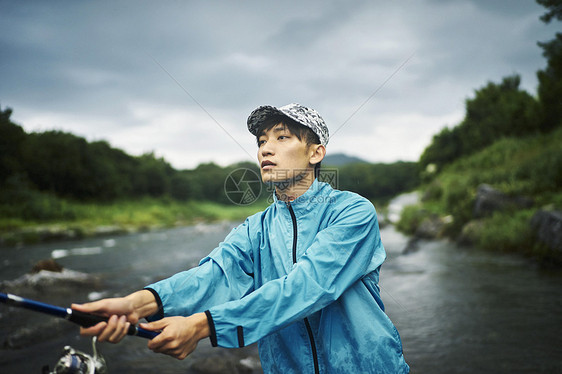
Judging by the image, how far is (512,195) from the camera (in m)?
11.8

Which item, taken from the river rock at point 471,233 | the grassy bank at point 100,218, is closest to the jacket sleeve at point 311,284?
the river rock at point 471,233

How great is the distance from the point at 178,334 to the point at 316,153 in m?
1.23

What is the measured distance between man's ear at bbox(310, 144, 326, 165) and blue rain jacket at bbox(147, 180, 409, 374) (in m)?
0.16

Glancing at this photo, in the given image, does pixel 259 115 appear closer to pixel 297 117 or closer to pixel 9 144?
pixel 297 117

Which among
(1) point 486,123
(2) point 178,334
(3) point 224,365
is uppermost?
(1) point 486,123

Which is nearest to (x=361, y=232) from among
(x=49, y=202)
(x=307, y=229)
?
(x=307, y=229)

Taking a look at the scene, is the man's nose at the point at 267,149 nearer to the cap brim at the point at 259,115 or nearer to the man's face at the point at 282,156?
the man's face at the point at 282,156

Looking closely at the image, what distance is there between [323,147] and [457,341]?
4722 millimetres

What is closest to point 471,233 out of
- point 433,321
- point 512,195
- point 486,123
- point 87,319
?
point 512,195

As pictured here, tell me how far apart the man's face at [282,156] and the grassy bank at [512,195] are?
355 inches

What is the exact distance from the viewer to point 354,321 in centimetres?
160

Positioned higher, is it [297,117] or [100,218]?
[297,117]

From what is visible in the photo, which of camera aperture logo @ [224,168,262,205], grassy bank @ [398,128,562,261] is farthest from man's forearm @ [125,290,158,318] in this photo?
grassy bank @ [398,128,562,261]

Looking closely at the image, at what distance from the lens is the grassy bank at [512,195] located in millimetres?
9812
